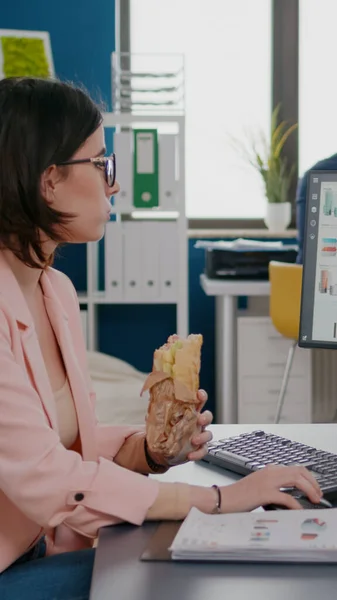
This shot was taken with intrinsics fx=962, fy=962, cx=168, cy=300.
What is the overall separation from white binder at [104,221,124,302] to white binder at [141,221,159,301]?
103mm

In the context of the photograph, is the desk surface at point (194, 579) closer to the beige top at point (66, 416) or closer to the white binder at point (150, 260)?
the beige top at point (66, 416)

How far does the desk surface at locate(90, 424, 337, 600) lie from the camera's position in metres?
0.94

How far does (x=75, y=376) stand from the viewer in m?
1.46

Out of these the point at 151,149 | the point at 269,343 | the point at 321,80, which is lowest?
the point at 269,343

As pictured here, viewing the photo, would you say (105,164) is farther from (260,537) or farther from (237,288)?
(237,288)

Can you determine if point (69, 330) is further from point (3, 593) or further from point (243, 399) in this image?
point (243, 399)

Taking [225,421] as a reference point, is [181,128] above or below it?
above

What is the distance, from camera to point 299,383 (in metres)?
4.12

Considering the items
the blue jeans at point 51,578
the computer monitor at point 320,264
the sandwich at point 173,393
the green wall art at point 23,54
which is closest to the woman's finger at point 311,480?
the sandwich at point 173,393

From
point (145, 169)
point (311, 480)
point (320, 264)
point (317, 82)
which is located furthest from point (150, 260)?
point (311, 480)

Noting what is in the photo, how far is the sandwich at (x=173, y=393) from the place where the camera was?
4.12ft

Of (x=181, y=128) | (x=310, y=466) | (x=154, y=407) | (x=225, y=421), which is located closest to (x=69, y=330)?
(x=154, y=407)

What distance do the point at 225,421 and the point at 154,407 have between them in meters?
2.86

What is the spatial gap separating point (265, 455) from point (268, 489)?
24 cm
